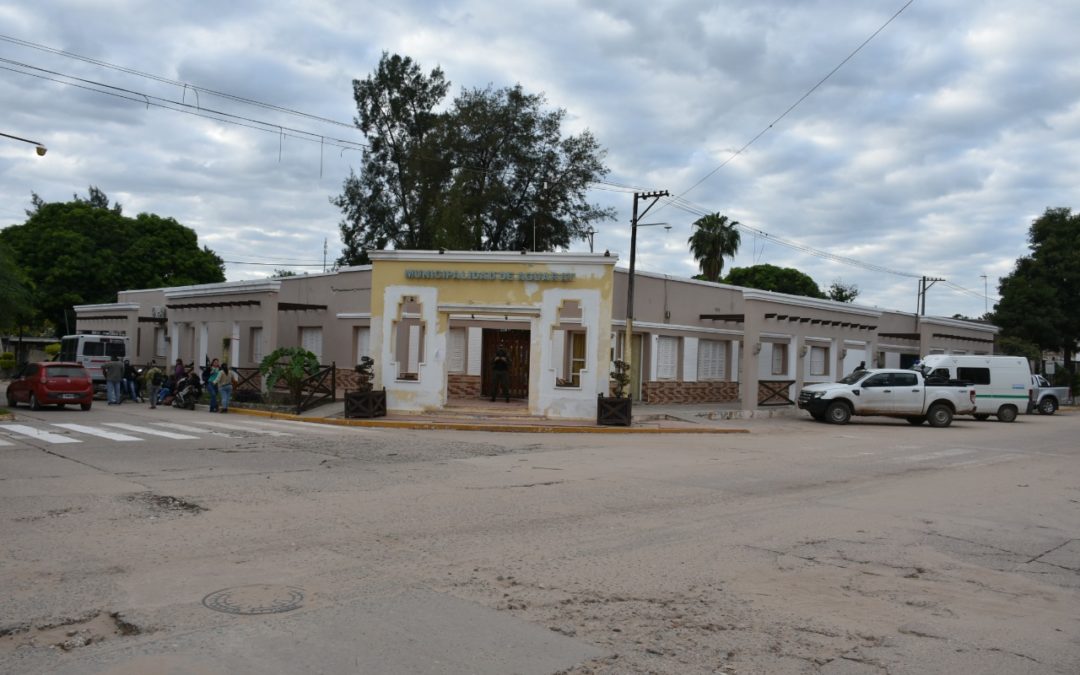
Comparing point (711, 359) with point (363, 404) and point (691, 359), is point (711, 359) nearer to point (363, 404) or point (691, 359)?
point (691, 359)

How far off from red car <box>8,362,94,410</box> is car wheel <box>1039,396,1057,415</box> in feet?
125

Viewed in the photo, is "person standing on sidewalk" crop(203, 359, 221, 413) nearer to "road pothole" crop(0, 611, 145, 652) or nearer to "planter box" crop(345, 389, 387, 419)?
"planter box" crop(345, 389, 387, 419)

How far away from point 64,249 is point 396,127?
2093 cm

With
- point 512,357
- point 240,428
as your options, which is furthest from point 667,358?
point 240,428

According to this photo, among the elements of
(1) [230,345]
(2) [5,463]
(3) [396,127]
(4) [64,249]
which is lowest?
(2) [5,463]

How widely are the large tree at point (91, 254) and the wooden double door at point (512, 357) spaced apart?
30.8 metres

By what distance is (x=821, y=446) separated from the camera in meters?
19.2

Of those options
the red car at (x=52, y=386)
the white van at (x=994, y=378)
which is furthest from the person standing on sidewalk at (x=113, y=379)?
the white van at (x=994, y=378)

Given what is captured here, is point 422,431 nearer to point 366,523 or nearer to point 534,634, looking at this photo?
point 366,523

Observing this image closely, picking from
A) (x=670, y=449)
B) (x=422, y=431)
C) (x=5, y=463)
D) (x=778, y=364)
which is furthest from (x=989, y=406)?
(x=5, y=463)

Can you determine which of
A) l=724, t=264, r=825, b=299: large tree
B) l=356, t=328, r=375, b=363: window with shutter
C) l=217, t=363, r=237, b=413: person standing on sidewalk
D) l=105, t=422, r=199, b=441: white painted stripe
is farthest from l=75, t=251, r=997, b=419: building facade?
l=724, t=264, r=825, b=299: large tree

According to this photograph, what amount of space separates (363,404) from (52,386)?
33.1 feet

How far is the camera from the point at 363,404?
23391mm

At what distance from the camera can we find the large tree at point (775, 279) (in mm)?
69625
